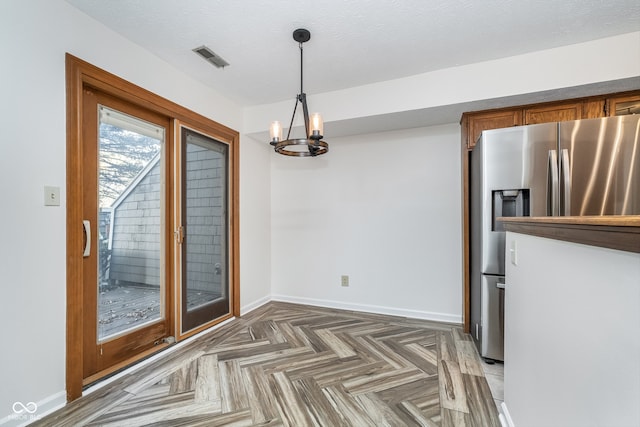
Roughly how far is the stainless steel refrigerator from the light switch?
10.0 ft

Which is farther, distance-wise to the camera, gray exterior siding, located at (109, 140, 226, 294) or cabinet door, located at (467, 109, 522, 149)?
cabinet door, located at (467, 109, 522, 149)

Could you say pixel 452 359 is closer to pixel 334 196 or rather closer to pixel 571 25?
pixel 334 196

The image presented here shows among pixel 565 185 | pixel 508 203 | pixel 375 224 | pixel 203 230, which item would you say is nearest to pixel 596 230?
pixel 565 185

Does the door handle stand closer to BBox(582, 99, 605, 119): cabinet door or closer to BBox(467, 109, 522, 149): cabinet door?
BBox(467, 109, 522, 149): cabinet door

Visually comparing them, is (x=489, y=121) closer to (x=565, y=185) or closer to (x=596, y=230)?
(x=565, y=185)

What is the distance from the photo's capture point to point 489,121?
278cm

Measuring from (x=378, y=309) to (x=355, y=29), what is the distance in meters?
2.96

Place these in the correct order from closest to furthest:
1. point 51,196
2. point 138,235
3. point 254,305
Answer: point 51,196, point 138,235, point 254,305

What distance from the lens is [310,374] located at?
2154 millimetres

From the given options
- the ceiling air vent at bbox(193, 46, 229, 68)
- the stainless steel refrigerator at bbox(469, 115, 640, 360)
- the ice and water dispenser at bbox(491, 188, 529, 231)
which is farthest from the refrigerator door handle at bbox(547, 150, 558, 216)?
the ceiling air vent at bbox(193, 46, 229, 68)

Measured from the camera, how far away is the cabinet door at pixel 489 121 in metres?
2.69

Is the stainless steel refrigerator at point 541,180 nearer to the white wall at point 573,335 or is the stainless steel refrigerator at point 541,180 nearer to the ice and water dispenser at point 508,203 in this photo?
the ice and water dispenser at point 508,203

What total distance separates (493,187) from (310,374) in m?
2.07

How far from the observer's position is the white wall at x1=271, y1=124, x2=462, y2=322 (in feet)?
10.7
